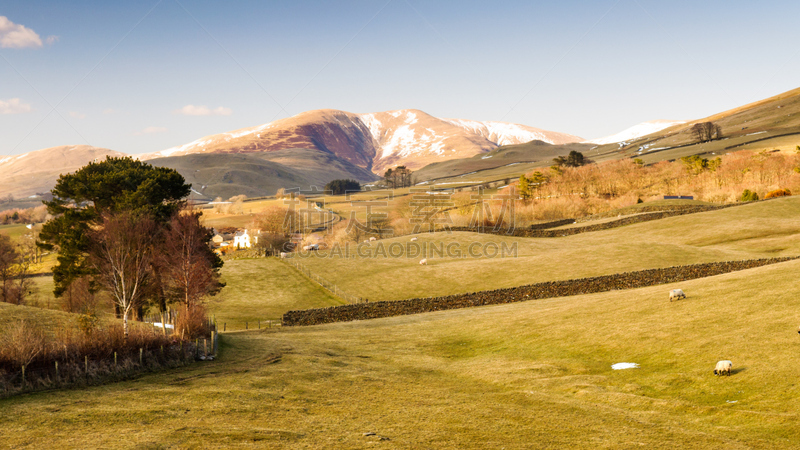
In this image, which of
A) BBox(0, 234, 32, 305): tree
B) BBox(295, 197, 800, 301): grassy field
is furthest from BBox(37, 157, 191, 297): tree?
BBox(295, 197, 800, 301): grassy field

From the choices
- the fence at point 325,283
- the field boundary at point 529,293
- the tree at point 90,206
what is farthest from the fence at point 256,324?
the tree at point 90,206

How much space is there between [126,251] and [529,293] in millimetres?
37049

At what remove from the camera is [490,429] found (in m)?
16.0

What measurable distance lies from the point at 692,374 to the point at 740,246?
2224 inches

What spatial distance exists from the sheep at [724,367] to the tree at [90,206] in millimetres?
50505

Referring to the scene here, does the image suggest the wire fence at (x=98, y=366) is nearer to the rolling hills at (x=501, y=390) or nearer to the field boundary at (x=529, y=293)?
the rolling hills at (x=501, y=390)

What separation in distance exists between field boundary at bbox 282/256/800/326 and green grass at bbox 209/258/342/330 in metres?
12.1

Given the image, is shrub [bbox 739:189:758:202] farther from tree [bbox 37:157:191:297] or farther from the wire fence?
the wire fence

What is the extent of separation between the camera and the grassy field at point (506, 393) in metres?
15.0

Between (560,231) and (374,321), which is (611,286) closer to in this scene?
(374,321)

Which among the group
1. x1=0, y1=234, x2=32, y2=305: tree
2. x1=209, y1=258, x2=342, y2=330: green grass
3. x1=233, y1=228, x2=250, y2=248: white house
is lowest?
x1=209, y1=258, x2=342, y2=330: green grass

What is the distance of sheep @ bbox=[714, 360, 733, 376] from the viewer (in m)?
17.6

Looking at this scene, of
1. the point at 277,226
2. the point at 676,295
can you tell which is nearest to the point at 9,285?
the point at 676,295

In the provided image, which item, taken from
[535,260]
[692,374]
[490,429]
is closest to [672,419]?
[692,374]
